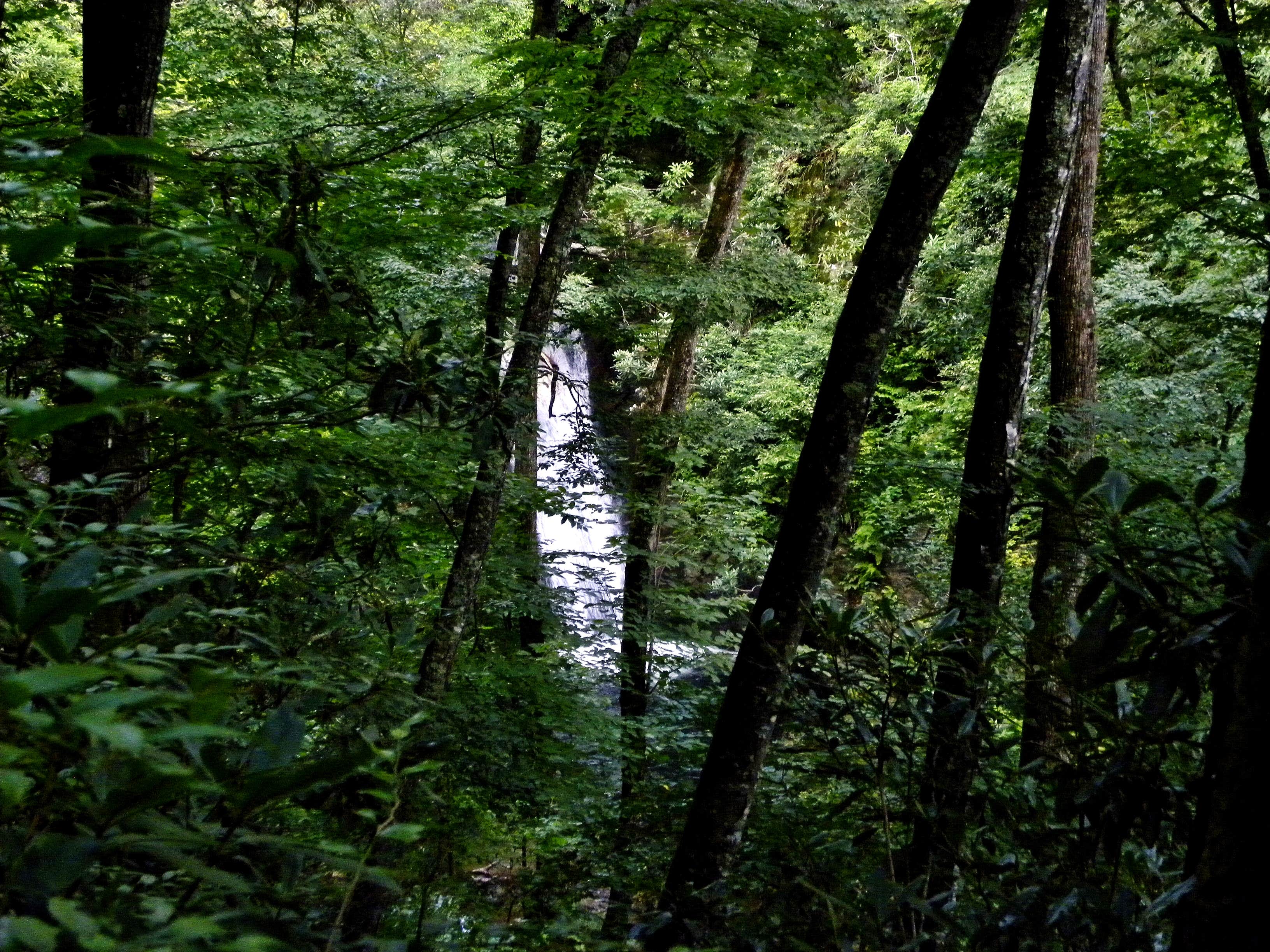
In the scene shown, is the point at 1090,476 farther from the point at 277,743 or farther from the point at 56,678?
the point at 56,678

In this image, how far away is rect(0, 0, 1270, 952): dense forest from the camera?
99cm

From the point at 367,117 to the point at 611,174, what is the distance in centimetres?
500

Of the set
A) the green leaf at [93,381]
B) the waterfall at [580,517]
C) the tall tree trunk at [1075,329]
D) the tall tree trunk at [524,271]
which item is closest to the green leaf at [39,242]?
the green leaf at [93,381]

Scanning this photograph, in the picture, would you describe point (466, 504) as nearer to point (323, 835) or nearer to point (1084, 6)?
point (323, 835)

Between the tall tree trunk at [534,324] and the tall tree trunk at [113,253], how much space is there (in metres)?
2.41

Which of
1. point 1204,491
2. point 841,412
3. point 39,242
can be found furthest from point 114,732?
point 841,412

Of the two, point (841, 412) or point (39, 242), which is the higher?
point (841, 412)

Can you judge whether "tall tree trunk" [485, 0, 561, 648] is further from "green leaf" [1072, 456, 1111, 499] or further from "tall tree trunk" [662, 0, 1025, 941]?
"green leaf" [1072, 456, 1111, 499]

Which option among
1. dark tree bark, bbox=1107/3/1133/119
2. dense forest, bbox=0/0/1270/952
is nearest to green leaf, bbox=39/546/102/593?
dense forest, bbox=0/0/1270/952

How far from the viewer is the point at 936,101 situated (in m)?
3.42

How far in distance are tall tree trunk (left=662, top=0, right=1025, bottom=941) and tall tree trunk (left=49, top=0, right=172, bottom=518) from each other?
2.12 metres

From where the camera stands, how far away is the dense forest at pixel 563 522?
0.99 metres

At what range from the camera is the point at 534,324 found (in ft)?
20.2

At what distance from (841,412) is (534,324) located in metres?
3.20
